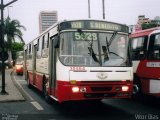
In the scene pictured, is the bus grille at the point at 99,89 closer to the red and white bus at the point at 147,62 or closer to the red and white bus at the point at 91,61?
the red and white bus at the point at 91,61

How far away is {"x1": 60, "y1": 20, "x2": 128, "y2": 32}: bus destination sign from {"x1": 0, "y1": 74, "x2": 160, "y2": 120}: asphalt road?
2748 mm

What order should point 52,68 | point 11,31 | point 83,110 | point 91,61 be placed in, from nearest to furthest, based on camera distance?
point 91,61
point 83,110
point 52,68
point 11,31

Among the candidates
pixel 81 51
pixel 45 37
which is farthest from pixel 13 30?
pixel 81 51

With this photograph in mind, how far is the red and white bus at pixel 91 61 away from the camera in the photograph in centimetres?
1129

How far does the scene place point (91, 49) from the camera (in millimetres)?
11586

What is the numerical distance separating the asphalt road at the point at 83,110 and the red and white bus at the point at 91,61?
0.64m

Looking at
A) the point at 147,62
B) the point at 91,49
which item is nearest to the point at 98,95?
the point at 91,49

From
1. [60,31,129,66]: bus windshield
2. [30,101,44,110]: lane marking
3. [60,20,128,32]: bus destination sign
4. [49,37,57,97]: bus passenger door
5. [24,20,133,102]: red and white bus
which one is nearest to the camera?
[24,20,133,102]: red and white bus

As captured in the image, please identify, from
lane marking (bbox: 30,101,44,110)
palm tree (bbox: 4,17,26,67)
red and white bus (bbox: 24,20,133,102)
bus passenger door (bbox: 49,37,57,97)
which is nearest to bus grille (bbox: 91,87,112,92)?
red and white bus (bbox: 24,20,133,102)

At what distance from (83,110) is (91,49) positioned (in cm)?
249

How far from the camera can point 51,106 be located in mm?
14016

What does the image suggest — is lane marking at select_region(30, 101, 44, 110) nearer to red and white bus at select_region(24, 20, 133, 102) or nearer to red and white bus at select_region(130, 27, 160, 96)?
red and white bus at select_region(24, 20, 133, 102)

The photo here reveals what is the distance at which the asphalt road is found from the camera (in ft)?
37.7

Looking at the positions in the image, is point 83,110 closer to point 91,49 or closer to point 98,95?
point 98,95
